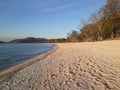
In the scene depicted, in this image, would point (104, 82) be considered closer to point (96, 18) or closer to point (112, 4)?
point (112, 4)

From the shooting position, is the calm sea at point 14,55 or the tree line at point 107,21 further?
the tree line at point 107,21

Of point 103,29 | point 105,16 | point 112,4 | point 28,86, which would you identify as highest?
point 112,4

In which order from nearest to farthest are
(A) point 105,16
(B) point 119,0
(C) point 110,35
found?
(B) point 119,0, (A) point 105,16, (C) point 110,35

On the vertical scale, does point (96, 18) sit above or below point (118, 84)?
above

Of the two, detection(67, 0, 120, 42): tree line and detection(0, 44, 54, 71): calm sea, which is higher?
detection(67, 0, 120, 42): tree line

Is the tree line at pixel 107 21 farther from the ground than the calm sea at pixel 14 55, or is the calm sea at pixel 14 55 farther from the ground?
the tree line at pixel 107 21

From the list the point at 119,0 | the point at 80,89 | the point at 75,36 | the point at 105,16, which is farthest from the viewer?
the point at 75,36

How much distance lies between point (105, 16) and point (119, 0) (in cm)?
680

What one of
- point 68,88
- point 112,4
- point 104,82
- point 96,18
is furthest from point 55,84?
point 96,18

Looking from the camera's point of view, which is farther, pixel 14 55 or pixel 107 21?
pixel 107 21

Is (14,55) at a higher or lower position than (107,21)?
lower

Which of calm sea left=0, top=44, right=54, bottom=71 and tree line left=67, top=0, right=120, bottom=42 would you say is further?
tree line left=67, top=0, right=120, bottom=42

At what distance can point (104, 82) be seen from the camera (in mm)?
6707

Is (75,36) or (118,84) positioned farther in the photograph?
(75,36)
